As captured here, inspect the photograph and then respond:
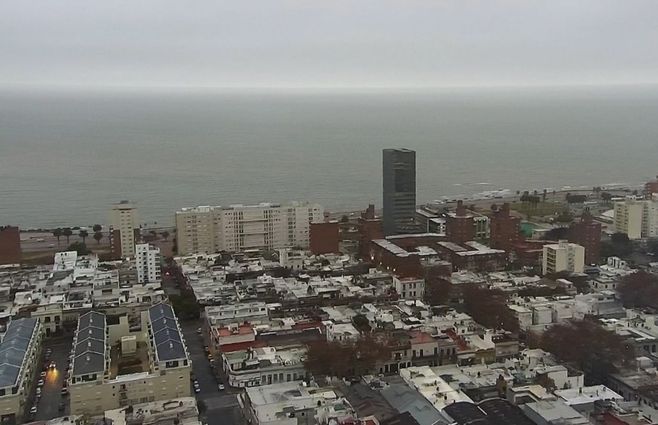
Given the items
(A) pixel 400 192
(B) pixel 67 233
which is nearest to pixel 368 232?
(A) pixel 400 192

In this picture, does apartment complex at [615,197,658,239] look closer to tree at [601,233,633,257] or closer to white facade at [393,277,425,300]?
tree at [601,233,633,257]

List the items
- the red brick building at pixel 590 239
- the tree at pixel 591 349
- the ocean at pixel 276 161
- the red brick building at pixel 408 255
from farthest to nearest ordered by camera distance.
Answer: the ocean at pixel 276 161 < the red brick building at pixel 590 239 < the red brick building at pixel 408 255 < the tree at pixel 591 349

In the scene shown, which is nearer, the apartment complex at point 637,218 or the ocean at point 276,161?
the apartment complex at point 637,218

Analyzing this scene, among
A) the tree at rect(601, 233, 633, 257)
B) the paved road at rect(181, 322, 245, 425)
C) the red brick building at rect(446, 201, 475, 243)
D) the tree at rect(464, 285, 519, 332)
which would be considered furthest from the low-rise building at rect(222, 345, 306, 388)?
the tree at rect(601, 233, 633, 257)

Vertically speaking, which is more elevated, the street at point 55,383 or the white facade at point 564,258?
the white facade at point 564,258

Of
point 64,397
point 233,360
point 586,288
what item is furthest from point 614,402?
point 64,397

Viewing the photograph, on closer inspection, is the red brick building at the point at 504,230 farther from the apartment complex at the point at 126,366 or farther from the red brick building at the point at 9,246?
the red brick building at the point at 9,246

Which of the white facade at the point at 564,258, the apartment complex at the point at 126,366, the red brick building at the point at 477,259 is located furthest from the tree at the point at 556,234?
the apartment complex at the point at 126,366

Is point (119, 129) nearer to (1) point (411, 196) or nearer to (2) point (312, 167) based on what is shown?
(2) point (312, 167)

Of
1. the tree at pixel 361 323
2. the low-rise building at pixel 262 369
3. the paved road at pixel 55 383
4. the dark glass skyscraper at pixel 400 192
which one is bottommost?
the paved road at pixel 55 383
